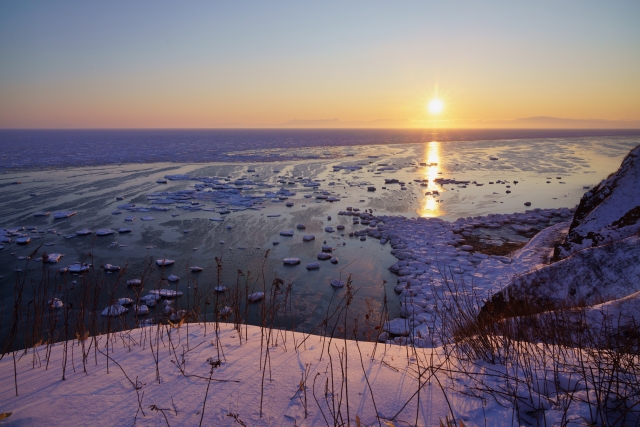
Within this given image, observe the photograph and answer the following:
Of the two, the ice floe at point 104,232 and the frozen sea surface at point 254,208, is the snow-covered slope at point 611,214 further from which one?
the ice floe at point 104,232

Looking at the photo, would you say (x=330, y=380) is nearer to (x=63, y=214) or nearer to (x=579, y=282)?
(x=579, y=282)

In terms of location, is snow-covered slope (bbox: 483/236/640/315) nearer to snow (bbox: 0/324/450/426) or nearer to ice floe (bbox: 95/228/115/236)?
snow (bbox: 0/324/450/426)

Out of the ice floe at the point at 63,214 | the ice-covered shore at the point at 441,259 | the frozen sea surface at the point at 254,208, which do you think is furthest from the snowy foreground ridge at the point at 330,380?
the ice floe at the point at 63,214

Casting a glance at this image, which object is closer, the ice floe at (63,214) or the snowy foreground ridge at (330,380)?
the snowy foreground ridge at (330,380)

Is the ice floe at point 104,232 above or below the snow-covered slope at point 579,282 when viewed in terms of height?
below

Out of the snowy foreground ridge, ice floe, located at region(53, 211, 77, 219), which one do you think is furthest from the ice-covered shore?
ice floe, located at region(53, 211, 77, 219)

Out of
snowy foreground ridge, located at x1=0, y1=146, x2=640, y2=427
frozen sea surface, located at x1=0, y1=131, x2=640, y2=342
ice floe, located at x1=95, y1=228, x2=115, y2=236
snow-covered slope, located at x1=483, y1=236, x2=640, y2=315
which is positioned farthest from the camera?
ice floe, located at x1=95, y1=228, x2=115, y2=236

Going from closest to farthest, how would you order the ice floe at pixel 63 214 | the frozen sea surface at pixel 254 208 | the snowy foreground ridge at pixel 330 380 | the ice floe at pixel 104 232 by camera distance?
the snowy foreground ridge at pixel 330 380, the frozen sea surface at pixel 254 208, the ice floe at pixel 104 232, the ice floe at pixel 63 214

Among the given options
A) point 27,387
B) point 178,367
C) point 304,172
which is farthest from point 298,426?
point 304,172
